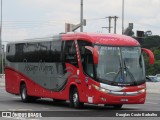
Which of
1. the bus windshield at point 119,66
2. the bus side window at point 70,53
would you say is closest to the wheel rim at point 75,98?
the bus side window at point 70,53

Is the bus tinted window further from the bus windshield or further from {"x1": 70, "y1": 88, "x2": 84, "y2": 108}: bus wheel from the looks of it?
the bus windshield

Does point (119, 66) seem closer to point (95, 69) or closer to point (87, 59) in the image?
point (95, 69)

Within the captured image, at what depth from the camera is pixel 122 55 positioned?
21516 mm

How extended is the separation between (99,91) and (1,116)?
14.2 feet

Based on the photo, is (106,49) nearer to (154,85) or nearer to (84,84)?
(84,84)

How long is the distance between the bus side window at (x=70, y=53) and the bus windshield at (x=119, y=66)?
1.50 metres

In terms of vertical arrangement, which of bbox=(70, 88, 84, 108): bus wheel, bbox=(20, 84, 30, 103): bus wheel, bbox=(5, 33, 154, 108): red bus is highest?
bbox=(5, 33, 154, 108): red bus

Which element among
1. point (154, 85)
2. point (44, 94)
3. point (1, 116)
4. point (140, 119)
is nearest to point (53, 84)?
point (44, 94)

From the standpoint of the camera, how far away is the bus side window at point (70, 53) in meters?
22.5

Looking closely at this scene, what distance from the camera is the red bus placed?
21000 millimetres

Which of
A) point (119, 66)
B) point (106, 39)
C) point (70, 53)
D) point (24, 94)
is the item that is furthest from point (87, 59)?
point (24, 94)

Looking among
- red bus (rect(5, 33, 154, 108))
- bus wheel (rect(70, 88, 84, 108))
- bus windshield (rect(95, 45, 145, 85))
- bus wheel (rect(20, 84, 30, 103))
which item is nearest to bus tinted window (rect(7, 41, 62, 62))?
red bus (rect(5, 33, 154, 108))

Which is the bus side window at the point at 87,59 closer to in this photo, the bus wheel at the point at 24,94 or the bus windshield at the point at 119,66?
the bus windshield at the point at 119,66

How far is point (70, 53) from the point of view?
22859 mm
